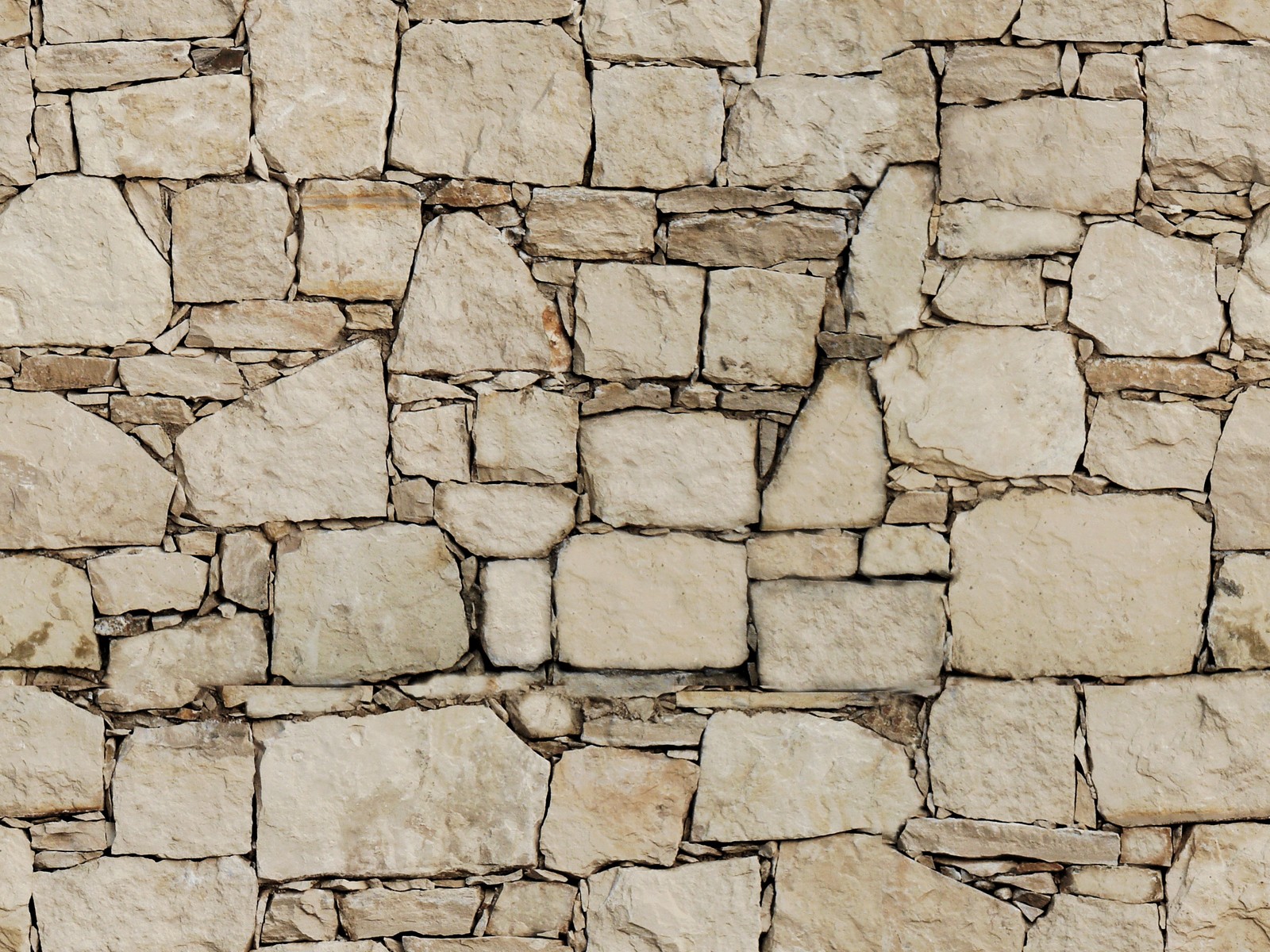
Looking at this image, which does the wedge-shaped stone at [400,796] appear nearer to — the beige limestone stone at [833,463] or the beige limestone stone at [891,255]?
the beige limestone stone at [833,463]

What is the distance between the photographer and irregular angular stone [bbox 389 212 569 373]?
2865 mm

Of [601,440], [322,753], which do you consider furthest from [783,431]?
[322,753]

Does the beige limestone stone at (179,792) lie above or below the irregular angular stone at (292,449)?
below

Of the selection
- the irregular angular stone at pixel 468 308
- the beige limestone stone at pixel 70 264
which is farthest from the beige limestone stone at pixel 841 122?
the beige limestone stone at pixel 70 264

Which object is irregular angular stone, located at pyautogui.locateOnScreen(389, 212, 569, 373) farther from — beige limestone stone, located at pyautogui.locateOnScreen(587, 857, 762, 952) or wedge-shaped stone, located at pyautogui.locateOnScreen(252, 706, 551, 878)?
beige limestone stone, located at pyautogui.locateOnScreen(587, 857, 762, 952)

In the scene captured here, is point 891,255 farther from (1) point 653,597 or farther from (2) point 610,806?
(2) point 610,806

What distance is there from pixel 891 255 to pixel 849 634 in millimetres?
961

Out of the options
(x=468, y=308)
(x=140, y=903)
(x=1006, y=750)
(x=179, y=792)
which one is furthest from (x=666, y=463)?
(x=140, y=903)

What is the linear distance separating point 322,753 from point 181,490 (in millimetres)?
747

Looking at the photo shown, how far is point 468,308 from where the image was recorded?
9.42 feet

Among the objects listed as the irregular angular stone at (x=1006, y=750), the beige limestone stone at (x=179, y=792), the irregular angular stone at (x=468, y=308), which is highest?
the irregular angular stone at (x=468, y=308)

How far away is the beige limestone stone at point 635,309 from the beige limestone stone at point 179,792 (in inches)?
53.3

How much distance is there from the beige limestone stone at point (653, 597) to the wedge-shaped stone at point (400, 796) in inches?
12.6

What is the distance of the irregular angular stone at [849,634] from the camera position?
2.89 meters
